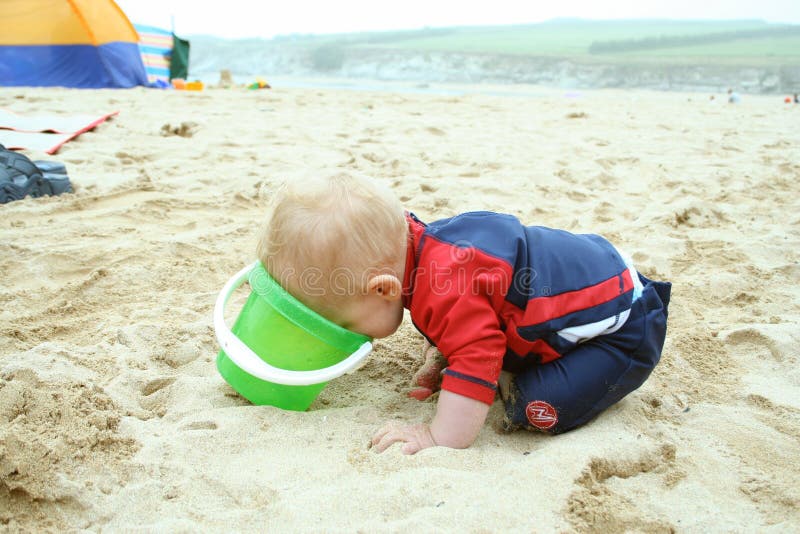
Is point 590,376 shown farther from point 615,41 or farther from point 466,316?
point 615,41

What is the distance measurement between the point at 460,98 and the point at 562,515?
7.70 metres

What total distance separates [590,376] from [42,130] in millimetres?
4255

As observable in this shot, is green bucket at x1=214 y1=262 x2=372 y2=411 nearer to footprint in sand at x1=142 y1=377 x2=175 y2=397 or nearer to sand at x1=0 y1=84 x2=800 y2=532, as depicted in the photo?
sand at x1=0 y1=84 x2=800 y2=532

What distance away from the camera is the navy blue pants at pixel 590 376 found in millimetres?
1547

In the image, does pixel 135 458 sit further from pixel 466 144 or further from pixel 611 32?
pixel 611 32

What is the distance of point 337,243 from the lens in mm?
1438

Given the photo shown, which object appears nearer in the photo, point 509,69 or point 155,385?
point 155,385

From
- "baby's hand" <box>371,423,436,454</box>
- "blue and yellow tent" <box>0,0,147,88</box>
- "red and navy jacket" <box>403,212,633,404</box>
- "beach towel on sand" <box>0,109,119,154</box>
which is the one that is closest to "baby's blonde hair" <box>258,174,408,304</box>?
"red and navy jacket" <box>403,212,633,404</box>

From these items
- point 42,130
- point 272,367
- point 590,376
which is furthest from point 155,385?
point 42,130

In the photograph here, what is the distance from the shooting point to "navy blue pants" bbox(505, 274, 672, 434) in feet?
5.08

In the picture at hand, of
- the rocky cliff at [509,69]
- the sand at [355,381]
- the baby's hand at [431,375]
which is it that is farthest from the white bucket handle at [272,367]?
the rocky cliff at [509,69]

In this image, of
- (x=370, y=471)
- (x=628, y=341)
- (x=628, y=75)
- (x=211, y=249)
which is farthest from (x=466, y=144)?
(x=628, y=75)

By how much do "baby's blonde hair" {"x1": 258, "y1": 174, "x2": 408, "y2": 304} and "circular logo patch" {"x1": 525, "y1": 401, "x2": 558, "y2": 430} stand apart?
1.64ft

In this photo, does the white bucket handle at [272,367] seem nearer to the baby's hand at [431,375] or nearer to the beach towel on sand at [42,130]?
the baby's hand at [431,375]
